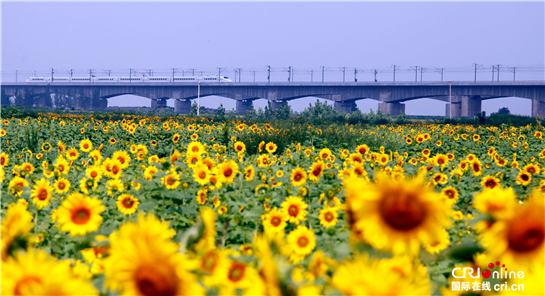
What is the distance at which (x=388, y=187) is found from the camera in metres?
1.05

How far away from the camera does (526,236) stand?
994 millimetres

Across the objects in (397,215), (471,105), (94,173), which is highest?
(471,105)

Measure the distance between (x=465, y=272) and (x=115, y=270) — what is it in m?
0.99

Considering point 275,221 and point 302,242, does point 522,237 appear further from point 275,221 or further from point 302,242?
point 275,221

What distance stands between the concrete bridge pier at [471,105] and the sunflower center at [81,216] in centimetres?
6092

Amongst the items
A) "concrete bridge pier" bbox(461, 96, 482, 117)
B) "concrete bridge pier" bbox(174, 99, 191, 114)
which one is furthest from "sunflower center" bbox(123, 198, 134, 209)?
"concrete bridge pier" bbox(174, 99, 191, 114)

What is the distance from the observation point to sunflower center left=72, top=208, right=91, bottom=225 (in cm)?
196

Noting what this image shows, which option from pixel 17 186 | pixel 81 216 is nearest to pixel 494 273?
pixel 81 216

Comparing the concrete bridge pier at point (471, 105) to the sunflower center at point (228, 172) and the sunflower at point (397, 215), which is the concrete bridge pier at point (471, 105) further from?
the sunflower at point (397, 215)

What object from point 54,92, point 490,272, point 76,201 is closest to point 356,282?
point 490,272

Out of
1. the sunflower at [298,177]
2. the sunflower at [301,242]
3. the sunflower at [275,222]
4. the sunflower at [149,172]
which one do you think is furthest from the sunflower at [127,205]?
the sunflower at [301,242]

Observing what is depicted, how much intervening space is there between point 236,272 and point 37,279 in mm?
567

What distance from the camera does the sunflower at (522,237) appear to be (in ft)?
3.18

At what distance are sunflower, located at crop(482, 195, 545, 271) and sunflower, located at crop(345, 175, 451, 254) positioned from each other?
0.11 m
